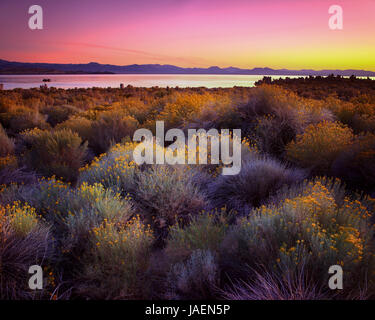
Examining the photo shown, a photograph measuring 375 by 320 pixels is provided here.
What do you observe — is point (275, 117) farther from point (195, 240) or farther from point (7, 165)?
point (7, 165)

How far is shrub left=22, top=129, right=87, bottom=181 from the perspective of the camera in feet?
21.9

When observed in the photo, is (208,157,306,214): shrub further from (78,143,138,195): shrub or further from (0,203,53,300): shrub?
(0,203,53,300): shrub

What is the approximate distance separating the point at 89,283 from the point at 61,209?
1668mm

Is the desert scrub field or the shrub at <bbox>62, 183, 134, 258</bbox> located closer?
the desert scrub field

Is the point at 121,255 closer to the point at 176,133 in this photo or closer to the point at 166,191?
the point at 166,191

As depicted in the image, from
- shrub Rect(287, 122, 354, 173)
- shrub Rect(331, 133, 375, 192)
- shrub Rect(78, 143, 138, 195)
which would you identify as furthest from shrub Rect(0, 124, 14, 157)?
shrub Rect(331, 133, 375, 192)

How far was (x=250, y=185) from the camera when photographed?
5129 mm

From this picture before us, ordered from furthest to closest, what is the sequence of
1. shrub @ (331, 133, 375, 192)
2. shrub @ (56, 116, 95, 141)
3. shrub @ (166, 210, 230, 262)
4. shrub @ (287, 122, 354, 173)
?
shrub @ (56, 116, 95, 141), shrub @ (287, 122, 354, 173), shrub @ (331, 133, 375, 192), shrub @ (166, 210, 230, 262)

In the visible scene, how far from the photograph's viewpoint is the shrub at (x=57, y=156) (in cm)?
668

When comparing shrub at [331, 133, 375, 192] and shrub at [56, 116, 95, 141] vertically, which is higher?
shrub at [56, 116, 95, 141]

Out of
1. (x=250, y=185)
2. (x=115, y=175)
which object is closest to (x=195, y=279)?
(x=250, y=185)

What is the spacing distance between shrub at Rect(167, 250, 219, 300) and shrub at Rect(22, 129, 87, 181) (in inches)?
178

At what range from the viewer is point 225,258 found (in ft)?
11.2

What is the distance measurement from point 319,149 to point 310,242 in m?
3.55
